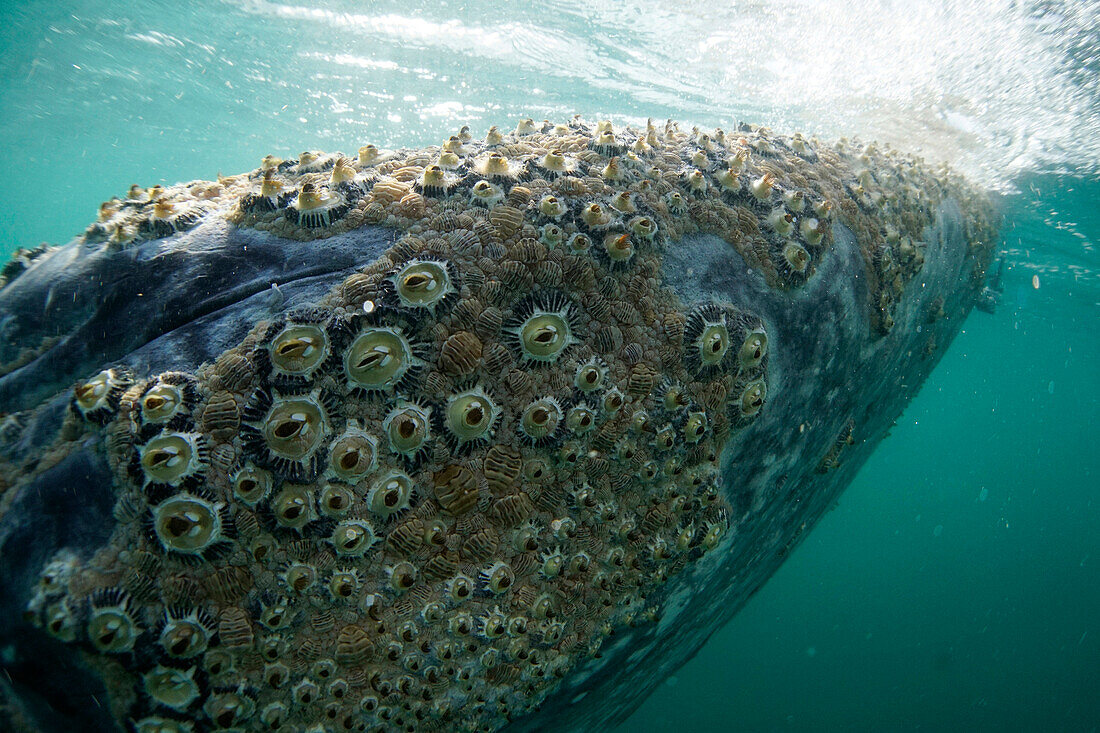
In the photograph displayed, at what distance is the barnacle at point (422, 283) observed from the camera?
204 cm

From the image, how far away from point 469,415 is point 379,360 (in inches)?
16.4

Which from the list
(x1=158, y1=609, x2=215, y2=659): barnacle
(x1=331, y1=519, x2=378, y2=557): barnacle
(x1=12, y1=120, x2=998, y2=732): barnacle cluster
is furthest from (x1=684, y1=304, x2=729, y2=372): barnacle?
(x1=158, y1=609, x2=215, y2=659): barnacle

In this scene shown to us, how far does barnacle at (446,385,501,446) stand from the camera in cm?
203

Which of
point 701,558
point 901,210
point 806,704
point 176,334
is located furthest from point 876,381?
point 806,704

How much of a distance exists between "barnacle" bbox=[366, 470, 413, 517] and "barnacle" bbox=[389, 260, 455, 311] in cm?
70

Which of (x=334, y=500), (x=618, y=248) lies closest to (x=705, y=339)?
(x=618, y=248)

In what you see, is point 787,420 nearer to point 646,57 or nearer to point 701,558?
point 701,558

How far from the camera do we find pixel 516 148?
2844mm

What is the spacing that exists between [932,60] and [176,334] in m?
14.3

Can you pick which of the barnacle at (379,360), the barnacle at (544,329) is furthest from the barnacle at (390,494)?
the barnacle at (544,329)

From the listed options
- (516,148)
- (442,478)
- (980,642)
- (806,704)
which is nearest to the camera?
(442,478)

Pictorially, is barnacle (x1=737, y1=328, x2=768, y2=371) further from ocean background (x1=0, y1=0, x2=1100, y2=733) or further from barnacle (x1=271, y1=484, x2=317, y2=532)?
ocean background (x1=0, y1=0, x2=1100, y2=733)

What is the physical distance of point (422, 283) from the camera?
2.05 metres

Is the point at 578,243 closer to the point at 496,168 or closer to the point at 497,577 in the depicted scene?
the point at 496,168
